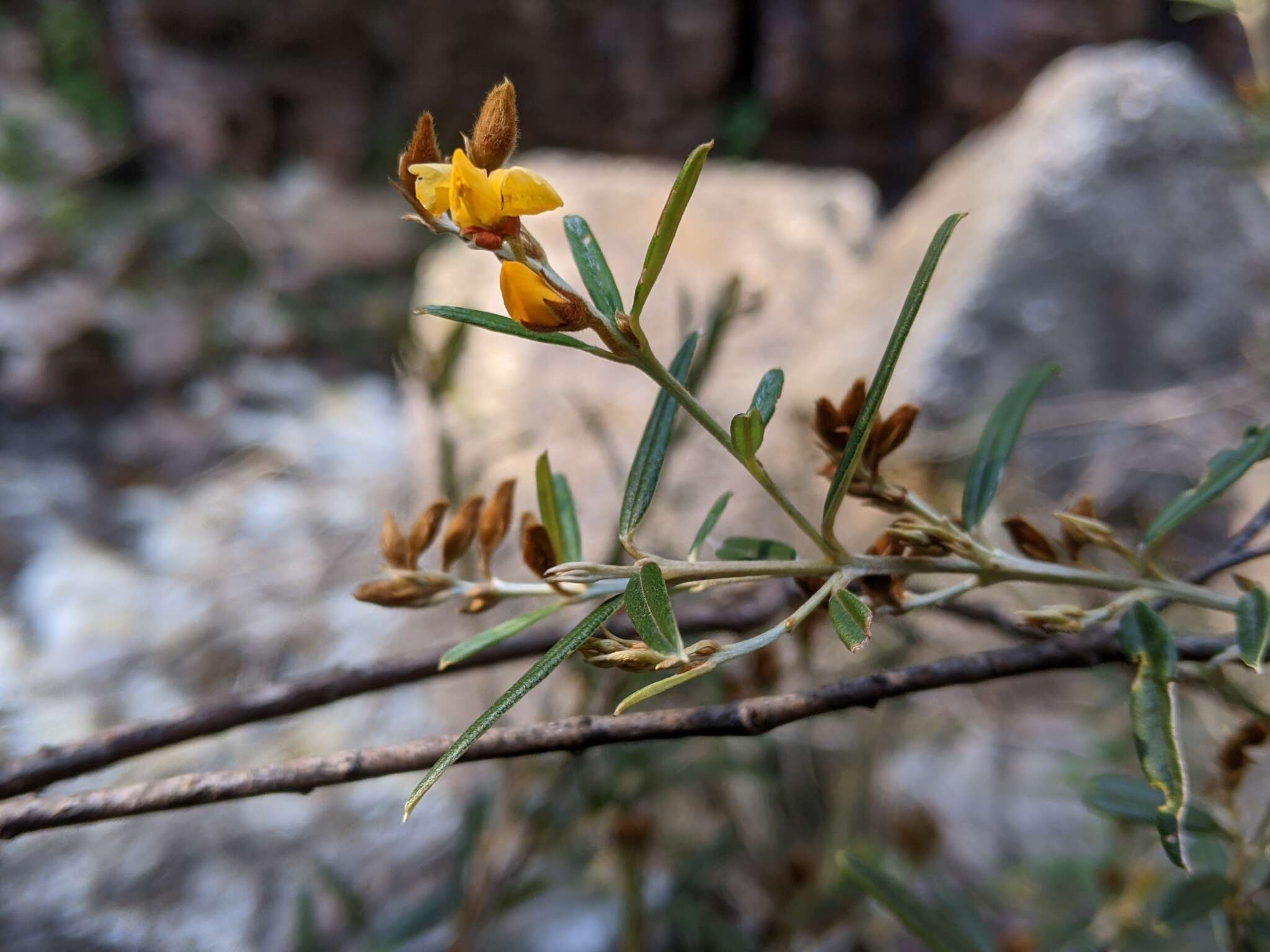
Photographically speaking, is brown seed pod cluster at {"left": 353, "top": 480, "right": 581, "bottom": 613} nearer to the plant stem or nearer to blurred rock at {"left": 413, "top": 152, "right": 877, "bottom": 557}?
the plant stem

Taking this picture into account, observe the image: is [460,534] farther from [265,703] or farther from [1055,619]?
[1055,619]

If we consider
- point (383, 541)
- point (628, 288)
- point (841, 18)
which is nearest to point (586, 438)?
point (628, 288)

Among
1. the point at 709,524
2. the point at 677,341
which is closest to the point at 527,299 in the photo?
the point at 709,524

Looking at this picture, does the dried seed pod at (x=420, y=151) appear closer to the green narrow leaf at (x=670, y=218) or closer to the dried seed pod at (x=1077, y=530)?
the green narrow leaf at (x=670, y=218)

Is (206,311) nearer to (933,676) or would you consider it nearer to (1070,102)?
(1070,102)

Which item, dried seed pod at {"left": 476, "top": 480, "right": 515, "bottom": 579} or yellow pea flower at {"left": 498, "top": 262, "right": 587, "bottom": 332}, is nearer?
yellow pea flower at {"left": 498, "top": 262, "right": 587, "bottom": 332}

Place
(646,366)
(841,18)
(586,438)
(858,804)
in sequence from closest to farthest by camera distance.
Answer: (646,366) < (858,804) < (586,438) < (841,18)

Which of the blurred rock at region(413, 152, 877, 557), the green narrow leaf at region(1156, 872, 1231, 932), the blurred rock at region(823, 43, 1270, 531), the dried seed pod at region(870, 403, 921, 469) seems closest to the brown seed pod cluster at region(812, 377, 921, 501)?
the dried seed pod at region(870, 403, 921, 469)
